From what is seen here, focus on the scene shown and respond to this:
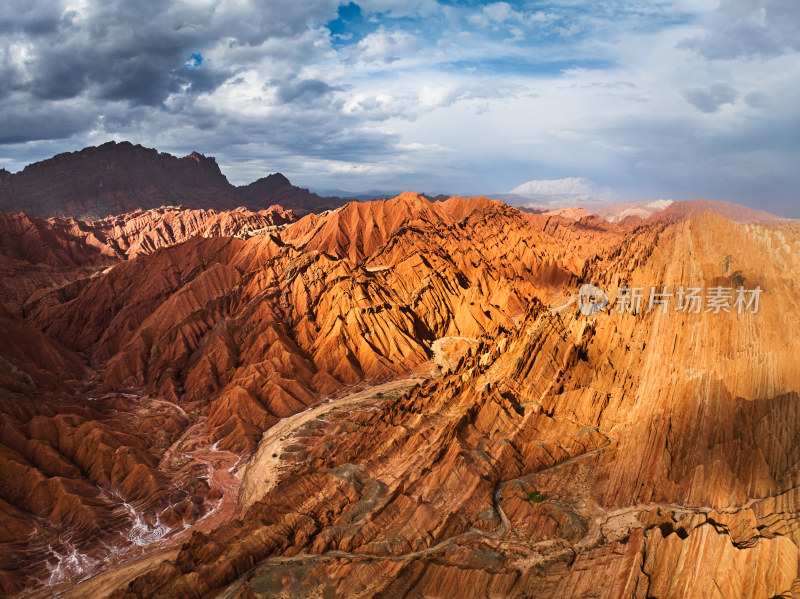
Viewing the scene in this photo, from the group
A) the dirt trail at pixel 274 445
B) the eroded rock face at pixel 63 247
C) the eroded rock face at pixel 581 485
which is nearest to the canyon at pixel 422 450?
the eroded rock face at pixel 581 485

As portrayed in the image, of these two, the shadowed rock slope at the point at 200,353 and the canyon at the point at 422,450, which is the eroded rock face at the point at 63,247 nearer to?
the shadowed rock slope at the point at 200,353

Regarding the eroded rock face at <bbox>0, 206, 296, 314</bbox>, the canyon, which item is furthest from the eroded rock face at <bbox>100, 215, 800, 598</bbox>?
the eroded rock face at <bbox>0, 206, 296, 314</bbox>

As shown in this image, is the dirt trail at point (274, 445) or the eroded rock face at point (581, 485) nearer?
the eroded rock face at point (581, 485)

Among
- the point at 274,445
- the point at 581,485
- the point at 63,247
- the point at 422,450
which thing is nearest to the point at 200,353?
the point at 274,445

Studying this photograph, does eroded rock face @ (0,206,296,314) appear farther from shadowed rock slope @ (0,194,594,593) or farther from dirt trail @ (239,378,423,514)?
dirt trail @ (239,378,423,514)

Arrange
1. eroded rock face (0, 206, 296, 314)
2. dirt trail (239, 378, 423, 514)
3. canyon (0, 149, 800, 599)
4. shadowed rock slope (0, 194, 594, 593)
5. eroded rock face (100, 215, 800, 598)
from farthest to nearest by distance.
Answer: eroded rock face (0, 206, 296, 314)
dirt trail (239, 378, 423, 514)
shadowed rock slope (0, 194, 594, 593)
canyon (0, 149, 800, 599)
eroded rock face (100, 215, 800, 598)

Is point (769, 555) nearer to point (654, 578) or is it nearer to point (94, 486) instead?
point (654, 578)

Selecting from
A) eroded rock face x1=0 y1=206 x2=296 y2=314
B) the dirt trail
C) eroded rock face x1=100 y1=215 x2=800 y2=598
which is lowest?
the dirt trail

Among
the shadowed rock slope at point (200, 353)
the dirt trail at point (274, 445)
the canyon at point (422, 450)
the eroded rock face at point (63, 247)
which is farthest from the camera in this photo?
the eroded rock face at point (63, 247)
